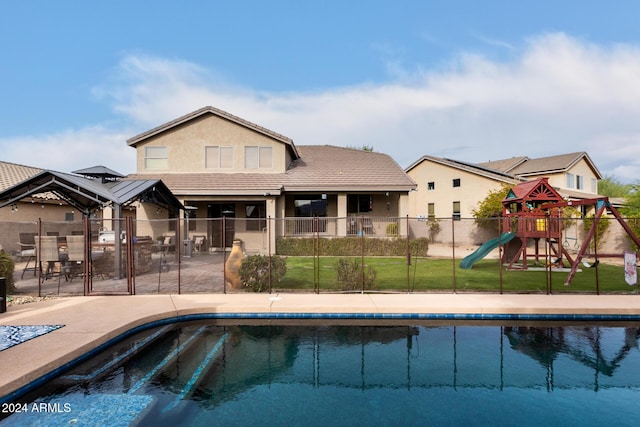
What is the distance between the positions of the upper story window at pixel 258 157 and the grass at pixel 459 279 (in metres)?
8.03

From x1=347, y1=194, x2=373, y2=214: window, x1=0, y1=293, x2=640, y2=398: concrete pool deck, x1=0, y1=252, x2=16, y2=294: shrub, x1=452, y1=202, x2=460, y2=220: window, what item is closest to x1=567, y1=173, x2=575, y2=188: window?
x1=452, y1=202, x2=460, y2=220: window

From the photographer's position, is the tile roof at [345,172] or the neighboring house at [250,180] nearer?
the neighboring house at [250,180]

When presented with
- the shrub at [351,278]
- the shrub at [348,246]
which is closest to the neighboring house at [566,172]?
the shrub at [348,246]

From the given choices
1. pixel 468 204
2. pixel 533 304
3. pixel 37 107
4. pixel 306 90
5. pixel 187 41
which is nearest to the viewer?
pixel 533 304

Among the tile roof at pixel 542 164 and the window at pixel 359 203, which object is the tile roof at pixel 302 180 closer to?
the window at pixel 359 203

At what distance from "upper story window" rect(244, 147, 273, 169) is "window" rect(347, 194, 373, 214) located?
5.75 meters

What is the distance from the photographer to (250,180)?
21031 millimetres

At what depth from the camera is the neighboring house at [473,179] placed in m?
28.6

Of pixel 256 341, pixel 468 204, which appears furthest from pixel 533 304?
pixel 468 204

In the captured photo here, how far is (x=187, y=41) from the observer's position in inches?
615

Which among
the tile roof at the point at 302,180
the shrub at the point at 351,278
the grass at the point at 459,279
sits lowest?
the grass at the point at 459,279

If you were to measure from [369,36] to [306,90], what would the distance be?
28.3 ft

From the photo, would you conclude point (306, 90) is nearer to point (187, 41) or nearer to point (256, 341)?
point (187, 41)

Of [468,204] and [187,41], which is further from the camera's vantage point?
[468,204]
